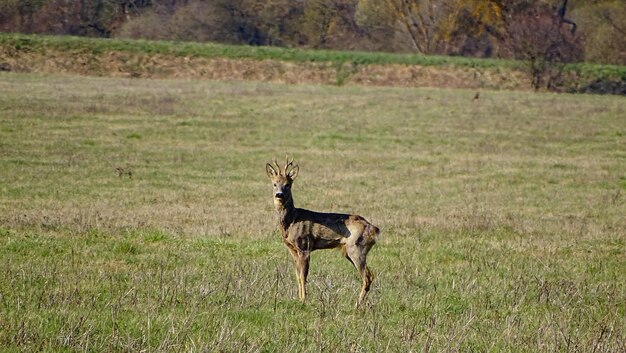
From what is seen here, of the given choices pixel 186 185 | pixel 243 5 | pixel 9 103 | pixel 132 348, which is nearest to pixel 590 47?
A: pixel 243 5

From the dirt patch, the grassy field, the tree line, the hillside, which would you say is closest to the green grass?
the hillside

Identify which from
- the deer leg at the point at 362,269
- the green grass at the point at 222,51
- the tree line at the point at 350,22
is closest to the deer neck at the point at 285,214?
the deer leg at the point at 362,269

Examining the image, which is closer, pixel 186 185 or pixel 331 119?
pixel 186 185

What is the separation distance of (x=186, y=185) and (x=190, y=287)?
1173cm

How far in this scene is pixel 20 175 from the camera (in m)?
22.0

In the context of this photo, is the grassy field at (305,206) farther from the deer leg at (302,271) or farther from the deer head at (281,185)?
the deer head at (281,185)

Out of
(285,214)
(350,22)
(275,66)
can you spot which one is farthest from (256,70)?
(285,214)

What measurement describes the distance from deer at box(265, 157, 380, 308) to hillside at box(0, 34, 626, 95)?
49.8 m

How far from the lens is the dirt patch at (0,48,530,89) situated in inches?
2370

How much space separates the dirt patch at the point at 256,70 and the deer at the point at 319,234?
49717 millimetres

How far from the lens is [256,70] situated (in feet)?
208

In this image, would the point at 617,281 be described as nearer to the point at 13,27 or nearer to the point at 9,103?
the point at 9,103

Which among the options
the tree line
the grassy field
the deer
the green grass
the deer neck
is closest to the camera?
the grassy field

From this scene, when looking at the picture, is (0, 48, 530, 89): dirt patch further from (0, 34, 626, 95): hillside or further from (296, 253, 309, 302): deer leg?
(296, 253, 309, 302): deer leg
